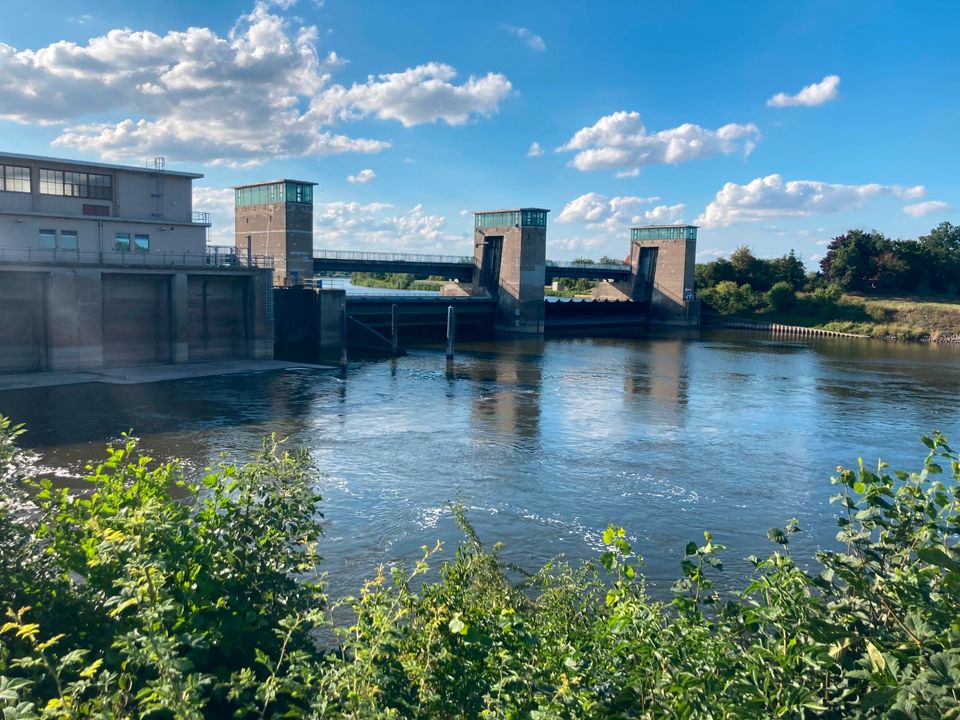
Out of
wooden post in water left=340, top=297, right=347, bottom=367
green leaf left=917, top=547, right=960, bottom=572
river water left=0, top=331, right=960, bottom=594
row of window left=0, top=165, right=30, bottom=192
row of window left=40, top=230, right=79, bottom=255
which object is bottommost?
river water left=0, top=331, right=960, bottom=594

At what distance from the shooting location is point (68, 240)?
4375 centimetres

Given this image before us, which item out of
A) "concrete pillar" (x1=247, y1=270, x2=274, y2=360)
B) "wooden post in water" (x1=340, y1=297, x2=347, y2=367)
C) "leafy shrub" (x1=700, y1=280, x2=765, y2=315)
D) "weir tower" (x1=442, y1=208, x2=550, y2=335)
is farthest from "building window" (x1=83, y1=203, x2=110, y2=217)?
"leafy shrub" (x1=700, y1=280, x2=765, y2=315)

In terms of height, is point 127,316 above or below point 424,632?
above

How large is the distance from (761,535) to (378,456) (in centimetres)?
1321

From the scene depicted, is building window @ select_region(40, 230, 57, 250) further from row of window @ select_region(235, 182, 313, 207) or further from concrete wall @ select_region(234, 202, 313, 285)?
row of window @ select_region(235, 182, 313, 207)

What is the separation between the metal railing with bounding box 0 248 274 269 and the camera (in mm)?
40219

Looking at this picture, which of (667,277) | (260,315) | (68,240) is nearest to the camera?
(68,240)

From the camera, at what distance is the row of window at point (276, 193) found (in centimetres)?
6316

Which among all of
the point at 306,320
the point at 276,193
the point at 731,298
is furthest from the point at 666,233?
the point at 306,320

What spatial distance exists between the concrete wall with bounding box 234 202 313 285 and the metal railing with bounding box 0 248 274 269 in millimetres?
11081

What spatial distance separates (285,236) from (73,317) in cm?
2436

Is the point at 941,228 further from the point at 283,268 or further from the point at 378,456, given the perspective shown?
the point at 378,456

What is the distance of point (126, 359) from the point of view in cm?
4516

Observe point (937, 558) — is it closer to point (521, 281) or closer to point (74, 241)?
point (74, 241)
